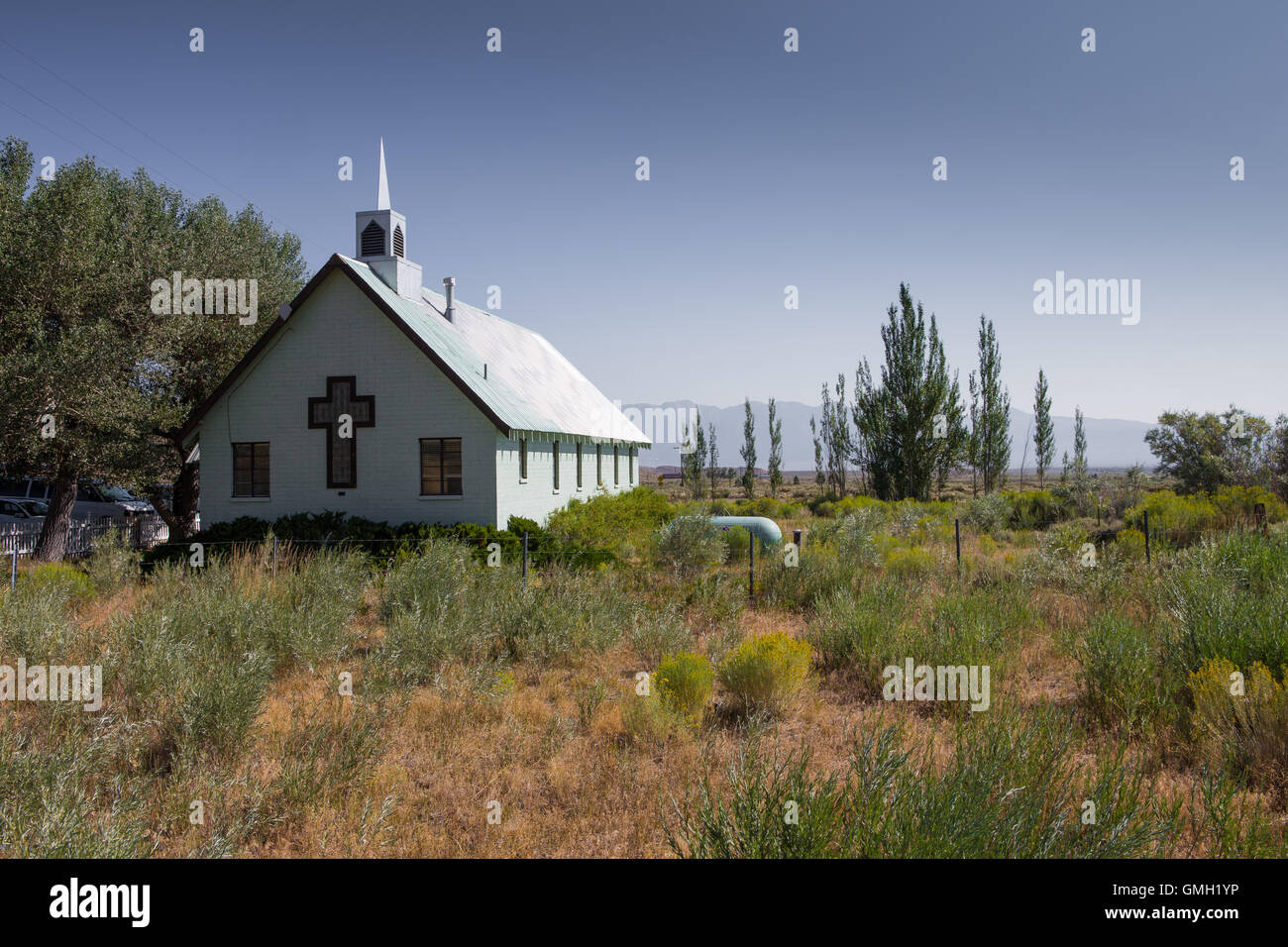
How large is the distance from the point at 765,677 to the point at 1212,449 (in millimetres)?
29467

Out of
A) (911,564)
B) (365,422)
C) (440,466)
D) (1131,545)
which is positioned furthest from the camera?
(365,422)

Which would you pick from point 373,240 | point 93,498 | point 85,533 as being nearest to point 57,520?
point 85,533

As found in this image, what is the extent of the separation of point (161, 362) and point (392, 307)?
9.07 metres

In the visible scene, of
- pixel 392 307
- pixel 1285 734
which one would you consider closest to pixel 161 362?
pixel 392 307

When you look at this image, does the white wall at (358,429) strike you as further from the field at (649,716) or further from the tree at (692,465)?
the tree at (692,465)

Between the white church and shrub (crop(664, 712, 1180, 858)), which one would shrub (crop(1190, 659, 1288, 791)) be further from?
the white church

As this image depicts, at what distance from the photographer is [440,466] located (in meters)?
19.2

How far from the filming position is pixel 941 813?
13.1 feet

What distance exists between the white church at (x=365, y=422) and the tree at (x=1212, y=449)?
23.4 metres

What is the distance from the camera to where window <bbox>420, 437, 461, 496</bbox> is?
19.1 meters

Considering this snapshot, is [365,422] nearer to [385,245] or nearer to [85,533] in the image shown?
[385,245]

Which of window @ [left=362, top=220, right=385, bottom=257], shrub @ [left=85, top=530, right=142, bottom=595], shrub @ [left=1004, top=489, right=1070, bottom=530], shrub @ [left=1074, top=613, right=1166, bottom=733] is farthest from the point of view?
shrub @ [left=1004, top=489, right=1070, bottom=530]

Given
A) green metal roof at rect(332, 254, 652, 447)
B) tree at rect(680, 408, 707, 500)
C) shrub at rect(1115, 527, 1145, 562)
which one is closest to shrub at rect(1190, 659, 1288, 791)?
shrub at rect(1115, 527, 1145, 562)

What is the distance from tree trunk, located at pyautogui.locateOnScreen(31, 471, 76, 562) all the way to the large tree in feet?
0.11
